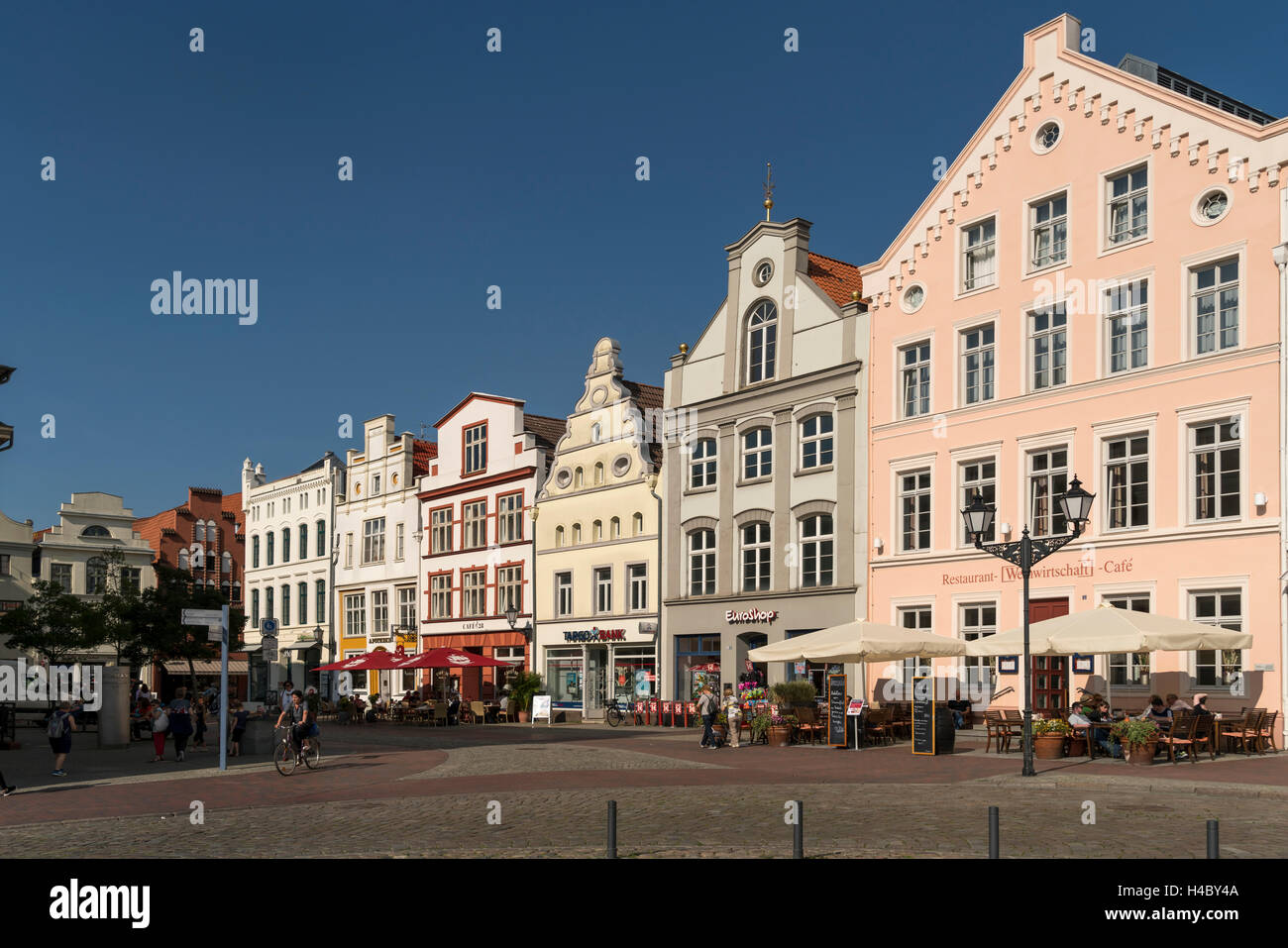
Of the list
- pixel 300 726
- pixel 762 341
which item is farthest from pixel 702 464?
pixel 300 726

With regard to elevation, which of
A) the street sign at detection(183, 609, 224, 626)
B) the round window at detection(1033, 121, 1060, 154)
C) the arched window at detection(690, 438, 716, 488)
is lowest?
the street sign at detection(183, 609, 224, 626)

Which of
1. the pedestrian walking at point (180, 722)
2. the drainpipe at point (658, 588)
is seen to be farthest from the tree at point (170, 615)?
the pedestrian walking at point (180, 722)

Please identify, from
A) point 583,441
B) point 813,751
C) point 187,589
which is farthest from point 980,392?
point 187,589

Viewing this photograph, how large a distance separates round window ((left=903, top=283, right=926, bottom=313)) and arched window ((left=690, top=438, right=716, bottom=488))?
9182 millimetres

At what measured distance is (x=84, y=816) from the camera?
685 inches

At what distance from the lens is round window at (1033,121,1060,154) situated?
109ft

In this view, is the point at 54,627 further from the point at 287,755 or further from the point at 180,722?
the point at 287,755

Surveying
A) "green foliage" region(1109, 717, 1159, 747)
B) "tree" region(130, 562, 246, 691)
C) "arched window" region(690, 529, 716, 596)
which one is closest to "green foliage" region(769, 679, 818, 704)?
"arched window" region(690, 529, 716, 596)

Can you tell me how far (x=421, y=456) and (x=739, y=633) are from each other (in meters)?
26.7

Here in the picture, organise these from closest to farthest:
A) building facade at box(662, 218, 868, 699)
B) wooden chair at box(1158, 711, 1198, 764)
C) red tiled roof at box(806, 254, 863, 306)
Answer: wooden chair at box(1158, 711, 1198, 764)
building facade at box(662, 218, 868, 699)
red tiled roof at box(806, 254, 863, 306)

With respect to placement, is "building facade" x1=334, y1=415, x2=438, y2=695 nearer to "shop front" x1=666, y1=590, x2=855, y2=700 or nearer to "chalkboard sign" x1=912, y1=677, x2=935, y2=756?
"shop front" x1=666, y1=590, x2=855, y2=700

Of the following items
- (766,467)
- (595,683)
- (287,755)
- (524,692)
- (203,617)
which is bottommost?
(524,692)

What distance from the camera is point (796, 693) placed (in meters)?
34.4

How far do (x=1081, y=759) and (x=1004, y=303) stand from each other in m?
13.8
